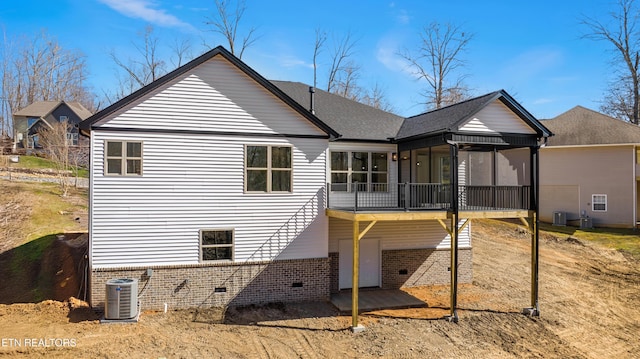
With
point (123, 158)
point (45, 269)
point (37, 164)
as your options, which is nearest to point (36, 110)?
point (37, 164)

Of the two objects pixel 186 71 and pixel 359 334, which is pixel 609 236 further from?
pixel 186 71

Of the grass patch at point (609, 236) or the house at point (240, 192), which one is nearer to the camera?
the house at point (240, 192)

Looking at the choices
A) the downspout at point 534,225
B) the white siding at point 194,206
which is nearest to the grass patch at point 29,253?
the white siding at point 194,206

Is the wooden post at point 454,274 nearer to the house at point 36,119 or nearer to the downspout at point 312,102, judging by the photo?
the downspout at point 312,102

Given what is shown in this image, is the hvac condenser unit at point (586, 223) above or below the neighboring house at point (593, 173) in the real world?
below

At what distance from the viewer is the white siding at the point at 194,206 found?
11.1 metres

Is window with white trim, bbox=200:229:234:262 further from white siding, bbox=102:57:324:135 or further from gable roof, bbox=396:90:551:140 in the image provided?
gable roof, bbox=396:90:551:140

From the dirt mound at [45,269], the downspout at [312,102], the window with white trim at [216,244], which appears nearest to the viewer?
the window with white trim at [216,244]

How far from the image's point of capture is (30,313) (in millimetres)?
10891

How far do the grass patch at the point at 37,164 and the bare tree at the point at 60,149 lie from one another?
2.90ft

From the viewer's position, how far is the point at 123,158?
1116 cm

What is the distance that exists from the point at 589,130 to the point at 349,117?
2072cm

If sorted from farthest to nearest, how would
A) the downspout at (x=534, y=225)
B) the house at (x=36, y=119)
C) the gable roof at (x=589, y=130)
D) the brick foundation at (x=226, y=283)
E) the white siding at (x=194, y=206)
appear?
the house at (x=36, y=119) < the gable roof at (x=589, y=130) < the downspout at (x=534, y=225) < the brick foundation at (x=226, y=283) < the white siding at (x=194, y=206)

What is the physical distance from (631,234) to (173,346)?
27.1 meters
